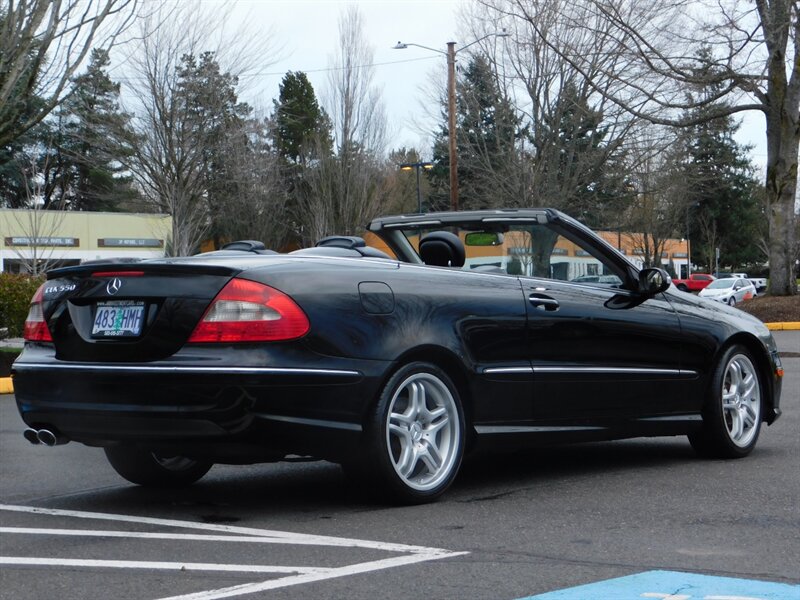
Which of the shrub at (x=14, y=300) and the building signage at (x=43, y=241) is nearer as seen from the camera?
the shrub at (x=14, y=300)

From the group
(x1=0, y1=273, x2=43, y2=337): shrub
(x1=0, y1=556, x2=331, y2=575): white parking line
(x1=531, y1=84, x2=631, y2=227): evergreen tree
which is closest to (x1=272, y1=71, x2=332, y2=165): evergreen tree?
(x1=531, y1=84, x2=631, y2=227): evergreen tree

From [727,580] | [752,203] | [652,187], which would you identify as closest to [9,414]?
[727,580]

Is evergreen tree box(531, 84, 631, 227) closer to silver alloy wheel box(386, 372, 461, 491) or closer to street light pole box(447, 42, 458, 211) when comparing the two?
street light pole box(447, 42, 458, 211)

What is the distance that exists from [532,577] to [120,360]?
217cm

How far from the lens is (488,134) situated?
3725 cm

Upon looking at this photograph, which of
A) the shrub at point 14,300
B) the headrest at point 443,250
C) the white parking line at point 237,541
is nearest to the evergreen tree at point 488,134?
the shrub at point 14,300

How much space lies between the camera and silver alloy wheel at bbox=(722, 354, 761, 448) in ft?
24.6

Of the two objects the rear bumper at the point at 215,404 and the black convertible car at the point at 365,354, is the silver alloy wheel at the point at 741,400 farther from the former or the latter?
the rear bumper at the point at 215,404

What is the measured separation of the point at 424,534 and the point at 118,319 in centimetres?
170

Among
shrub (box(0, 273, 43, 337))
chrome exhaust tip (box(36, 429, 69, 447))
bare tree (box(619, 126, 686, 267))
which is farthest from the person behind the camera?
bare tree (box(619, 126, 686, 267))

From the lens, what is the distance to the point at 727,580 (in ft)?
13.6

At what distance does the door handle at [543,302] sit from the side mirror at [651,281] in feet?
2.62

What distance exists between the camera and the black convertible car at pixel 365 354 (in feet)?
17.1

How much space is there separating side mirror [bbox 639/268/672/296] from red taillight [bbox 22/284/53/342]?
338cm
